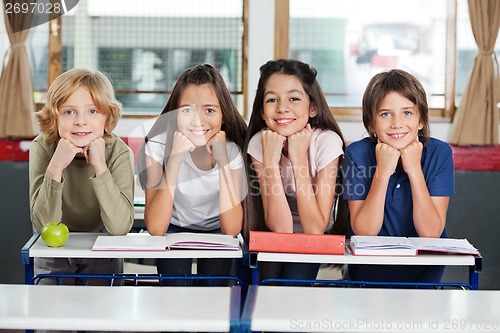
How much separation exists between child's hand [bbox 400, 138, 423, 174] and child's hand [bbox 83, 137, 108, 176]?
1.09 metres

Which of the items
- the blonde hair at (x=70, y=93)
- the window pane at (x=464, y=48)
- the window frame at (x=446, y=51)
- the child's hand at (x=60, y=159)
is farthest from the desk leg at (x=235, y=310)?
the window pane at (x=464, y=48)

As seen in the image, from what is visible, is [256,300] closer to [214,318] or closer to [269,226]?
[214,318]

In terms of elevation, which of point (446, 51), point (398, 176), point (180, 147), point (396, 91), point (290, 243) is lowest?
point (290, 243)

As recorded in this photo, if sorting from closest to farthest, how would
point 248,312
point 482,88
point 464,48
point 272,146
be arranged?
point 248,312, point 272,146, point 482,88, point 464,48

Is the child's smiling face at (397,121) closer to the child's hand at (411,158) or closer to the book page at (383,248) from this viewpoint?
the child's hand at (411,158)

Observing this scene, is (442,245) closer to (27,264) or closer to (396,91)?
(396,91)

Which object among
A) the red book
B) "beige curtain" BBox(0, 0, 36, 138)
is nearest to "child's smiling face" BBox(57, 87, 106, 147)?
the red book

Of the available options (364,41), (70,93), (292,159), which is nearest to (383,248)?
(292,159)

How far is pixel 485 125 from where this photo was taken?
4.75m

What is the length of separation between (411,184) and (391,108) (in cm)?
31

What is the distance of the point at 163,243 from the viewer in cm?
254

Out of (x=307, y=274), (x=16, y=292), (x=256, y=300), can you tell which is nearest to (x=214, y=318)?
(x=256, y=300)

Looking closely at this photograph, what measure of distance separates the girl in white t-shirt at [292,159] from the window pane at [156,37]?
6.62 ft

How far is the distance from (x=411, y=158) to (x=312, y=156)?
373 mm
